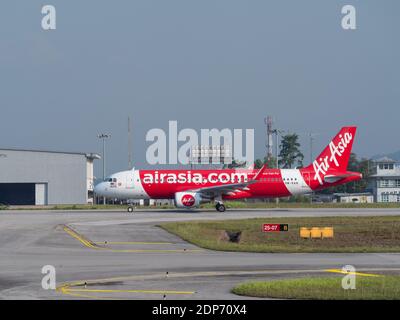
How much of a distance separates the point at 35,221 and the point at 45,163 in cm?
5931

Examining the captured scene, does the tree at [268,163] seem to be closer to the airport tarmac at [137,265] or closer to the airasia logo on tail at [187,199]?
the airasia logo on tail at [187,199]

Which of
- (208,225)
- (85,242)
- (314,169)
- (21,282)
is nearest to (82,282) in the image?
(21,282)

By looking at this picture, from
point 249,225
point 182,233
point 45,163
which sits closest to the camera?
point 182,233

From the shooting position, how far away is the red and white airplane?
7006cm

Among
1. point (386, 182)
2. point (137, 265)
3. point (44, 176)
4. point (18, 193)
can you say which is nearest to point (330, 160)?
point (137, 265)

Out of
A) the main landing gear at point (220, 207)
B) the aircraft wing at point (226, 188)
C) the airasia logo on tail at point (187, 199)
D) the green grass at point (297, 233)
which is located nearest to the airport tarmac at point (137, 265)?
the green grass at point (297, 233)

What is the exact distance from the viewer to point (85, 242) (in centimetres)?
3797

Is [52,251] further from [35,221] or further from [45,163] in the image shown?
[45,163]

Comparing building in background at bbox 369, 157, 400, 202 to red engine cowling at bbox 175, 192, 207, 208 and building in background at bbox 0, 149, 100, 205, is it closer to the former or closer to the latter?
building in background at bbox 0, 149, 100, 205

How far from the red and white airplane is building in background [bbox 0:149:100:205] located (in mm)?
41946

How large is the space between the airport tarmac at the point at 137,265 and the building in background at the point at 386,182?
106 m

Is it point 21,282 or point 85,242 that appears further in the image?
point 85,242

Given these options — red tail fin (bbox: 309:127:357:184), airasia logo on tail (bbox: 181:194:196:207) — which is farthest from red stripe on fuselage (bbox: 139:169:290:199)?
red tail fin (bbox: 309:127:357:184)
